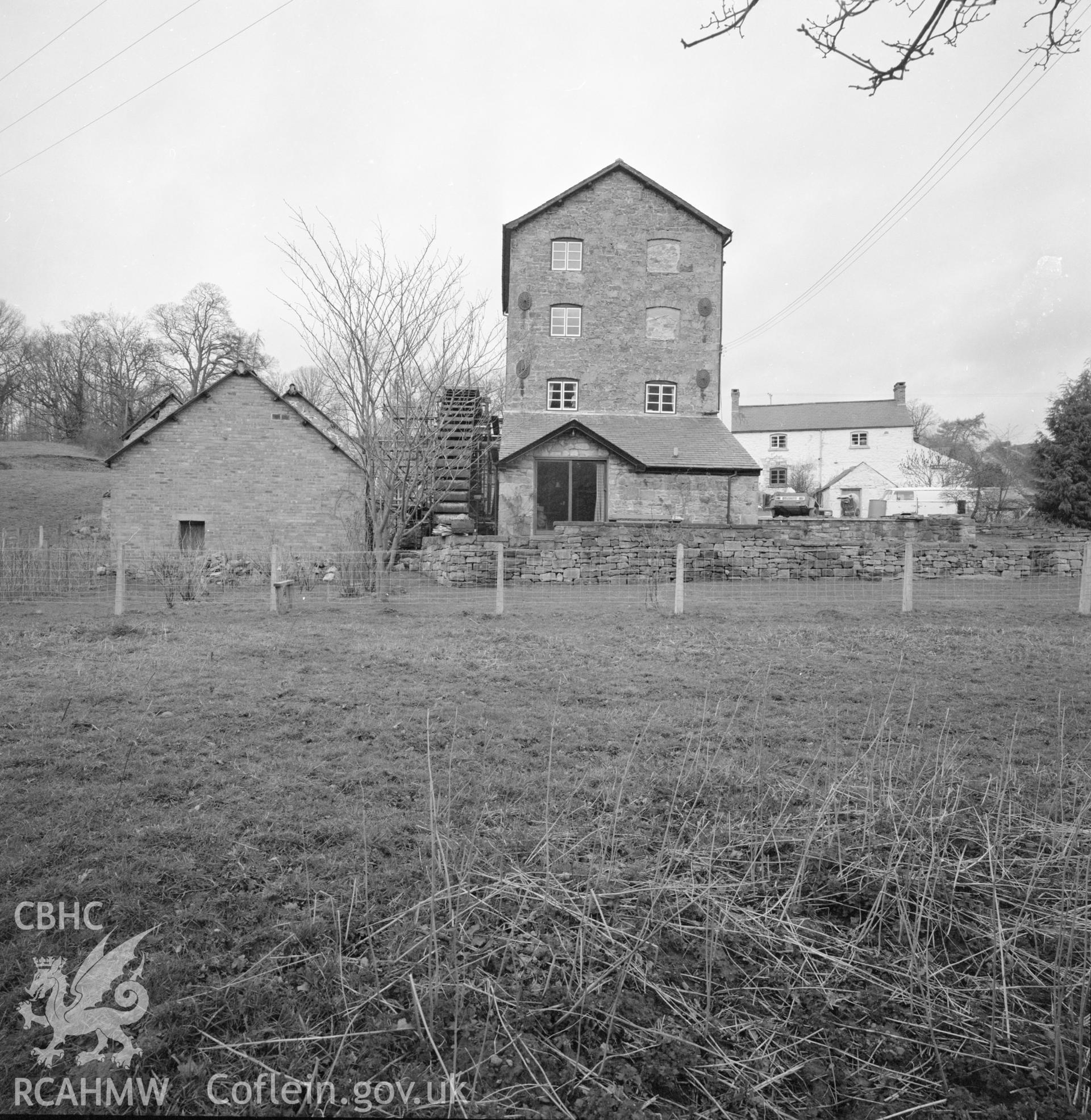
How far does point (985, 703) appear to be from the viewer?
559 centimetres

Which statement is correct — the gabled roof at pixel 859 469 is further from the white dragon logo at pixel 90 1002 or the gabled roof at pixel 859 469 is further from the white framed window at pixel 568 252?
the white dragon logo at pixel 90 1002

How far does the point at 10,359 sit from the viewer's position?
51594mm

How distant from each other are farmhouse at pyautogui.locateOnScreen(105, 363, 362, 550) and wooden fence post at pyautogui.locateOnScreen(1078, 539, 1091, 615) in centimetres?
1842

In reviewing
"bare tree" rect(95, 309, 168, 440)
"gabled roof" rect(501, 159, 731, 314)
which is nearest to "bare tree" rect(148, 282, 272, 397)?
"bare tree" rect(95, 309, 168, 440)

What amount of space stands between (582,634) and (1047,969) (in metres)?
7.38

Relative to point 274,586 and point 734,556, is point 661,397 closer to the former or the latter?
point 734,556

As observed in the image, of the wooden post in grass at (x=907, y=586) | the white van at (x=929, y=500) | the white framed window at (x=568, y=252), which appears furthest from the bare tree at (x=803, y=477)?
the wooden post in grass at (x=907, y=586)

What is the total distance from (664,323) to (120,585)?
22.0m

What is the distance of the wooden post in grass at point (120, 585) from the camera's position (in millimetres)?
10992

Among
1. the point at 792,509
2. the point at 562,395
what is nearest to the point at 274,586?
the point at 562,395

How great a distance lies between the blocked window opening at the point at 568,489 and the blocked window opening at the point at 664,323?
25.0ft

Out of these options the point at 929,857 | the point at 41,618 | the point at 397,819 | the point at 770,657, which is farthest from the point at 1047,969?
the point at 41,618

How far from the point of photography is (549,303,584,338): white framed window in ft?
89.6

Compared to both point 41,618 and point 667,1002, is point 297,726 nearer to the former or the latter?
point 667,1002
